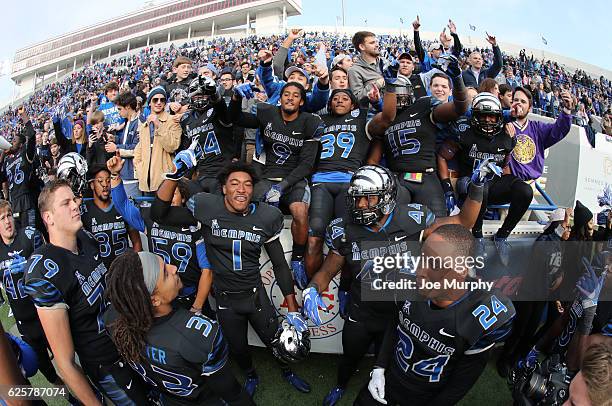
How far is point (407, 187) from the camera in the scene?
3.98 m

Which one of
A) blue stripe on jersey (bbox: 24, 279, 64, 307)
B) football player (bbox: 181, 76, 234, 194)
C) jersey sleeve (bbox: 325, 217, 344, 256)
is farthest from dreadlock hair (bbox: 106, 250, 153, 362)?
football player (bbox: 181, 76, 234, 194)

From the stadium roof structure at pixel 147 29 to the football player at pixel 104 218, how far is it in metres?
51.1

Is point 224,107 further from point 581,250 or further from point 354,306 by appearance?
point 581,250

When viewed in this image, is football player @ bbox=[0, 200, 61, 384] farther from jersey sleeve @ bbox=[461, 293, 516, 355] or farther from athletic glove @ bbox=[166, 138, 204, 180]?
jersey sleeve @ bbox=[461, 293, 516, 355]

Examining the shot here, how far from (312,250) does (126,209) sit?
1912 mm

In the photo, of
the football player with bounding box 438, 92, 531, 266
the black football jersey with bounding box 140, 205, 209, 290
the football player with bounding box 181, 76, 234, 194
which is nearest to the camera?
the black football jersey with bounding box 140, 205, 209, 290

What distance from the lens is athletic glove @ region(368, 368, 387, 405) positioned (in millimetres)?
2707

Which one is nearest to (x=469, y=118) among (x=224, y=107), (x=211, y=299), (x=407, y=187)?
(x=407, y=187)

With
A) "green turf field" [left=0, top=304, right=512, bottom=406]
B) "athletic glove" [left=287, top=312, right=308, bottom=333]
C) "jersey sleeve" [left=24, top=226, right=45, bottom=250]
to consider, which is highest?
"jersey sleeve" [left=24, top=226, right=45, bottom=250]

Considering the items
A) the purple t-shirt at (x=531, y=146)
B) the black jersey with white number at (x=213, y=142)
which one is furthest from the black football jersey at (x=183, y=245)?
the purple t-shirt at (x=531, y=146)

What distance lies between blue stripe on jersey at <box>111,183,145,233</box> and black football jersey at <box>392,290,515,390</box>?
2732 millimetres

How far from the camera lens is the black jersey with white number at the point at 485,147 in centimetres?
408

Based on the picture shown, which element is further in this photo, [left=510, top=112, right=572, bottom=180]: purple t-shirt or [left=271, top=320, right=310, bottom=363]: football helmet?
[left=510, top=112, right=572, bottom=180]: purple t-shirt

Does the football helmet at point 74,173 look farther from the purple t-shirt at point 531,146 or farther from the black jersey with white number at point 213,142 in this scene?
the purple t-shirt at point 531,146
